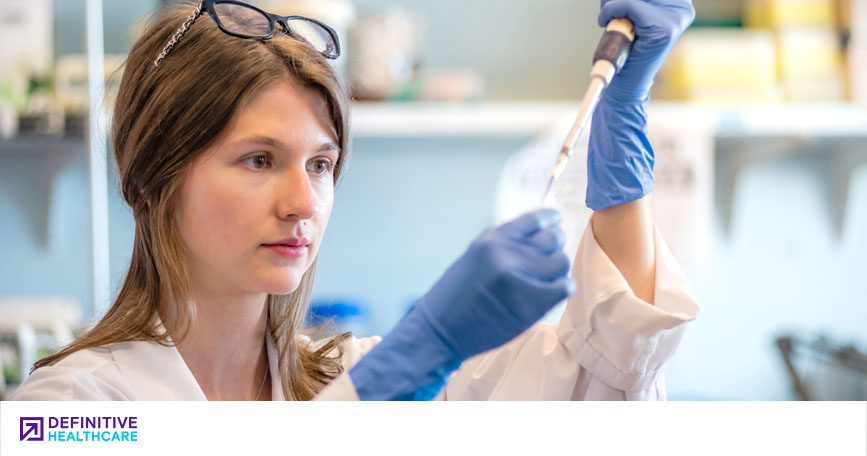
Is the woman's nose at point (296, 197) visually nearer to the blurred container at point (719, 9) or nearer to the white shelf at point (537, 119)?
the white shelf at point (537, 119)

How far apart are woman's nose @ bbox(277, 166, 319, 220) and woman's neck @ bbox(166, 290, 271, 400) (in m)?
0.16

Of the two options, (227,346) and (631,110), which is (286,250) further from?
(631,110)

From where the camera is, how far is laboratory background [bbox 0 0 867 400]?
2014 millimetres

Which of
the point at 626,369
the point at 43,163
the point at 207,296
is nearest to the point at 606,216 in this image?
the point at 626,369

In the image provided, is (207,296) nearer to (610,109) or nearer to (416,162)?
(610,109)

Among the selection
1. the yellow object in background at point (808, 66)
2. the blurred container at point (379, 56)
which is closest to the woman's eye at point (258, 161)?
the blurred container at point (379, 56)

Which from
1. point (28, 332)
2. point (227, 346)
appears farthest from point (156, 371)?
point (28, 332)

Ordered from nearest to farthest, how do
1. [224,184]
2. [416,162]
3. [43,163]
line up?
[224,184] → [43,163] → [416,162]

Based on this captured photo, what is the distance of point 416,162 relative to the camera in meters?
2.46

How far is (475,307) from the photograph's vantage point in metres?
0.67

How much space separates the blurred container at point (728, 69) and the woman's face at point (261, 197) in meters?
1.59

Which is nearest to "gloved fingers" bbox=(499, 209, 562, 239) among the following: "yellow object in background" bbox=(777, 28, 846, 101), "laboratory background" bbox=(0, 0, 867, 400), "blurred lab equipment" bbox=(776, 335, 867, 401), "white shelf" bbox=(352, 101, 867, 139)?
"laboratory background" bbox=(0, 0, 867, 400)
